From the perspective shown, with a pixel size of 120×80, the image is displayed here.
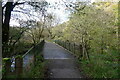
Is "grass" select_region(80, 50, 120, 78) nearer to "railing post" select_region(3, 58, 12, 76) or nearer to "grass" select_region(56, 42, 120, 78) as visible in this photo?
"grass" select_region(56, 42, 120, 78)

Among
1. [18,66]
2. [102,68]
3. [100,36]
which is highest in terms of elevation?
[100,36]

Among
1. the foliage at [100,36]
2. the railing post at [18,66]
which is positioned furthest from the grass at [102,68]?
the railing post at [18,66]

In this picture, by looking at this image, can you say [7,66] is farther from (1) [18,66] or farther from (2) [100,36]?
(2) [100,36]

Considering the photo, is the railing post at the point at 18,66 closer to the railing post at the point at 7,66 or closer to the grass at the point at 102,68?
the railing post at the point at 7,66

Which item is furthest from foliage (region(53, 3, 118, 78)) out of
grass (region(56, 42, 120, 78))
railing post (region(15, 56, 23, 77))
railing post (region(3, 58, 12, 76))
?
railing post (region(3, 58, 12, 76))

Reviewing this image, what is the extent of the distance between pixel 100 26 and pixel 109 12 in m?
1.09

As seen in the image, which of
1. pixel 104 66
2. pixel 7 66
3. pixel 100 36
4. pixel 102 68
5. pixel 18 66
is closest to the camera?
pixel 7 66

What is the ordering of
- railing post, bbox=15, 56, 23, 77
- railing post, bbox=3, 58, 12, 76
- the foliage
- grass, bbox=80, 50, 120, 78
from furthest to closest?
the foliage → grass, bbox=80, 50, 120, 78 → railing post, bbox=15, 56, 23, 77 → railing post, bbox=3, 58, 12, 76

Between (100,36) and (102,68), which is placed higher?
(100,36)

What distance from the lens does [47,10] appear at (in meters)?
4.84

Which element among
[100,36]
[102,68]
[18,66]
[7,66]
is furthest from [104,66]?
[7,66]

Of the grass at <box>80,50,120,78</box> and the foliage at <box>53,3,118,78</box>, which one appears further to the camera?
the foliage at <box>53,3,118,78</box>

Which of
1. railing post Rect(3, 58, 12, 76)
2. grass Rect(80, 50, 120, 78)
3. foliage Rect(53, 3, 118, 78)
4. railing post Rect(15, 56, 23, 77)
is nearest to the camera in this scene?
railing post Rect(3, 58, 12, 76)

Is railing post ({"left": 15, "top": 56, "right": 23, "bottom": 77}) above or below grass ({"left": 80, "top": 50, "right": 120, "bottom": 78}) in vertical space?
above
